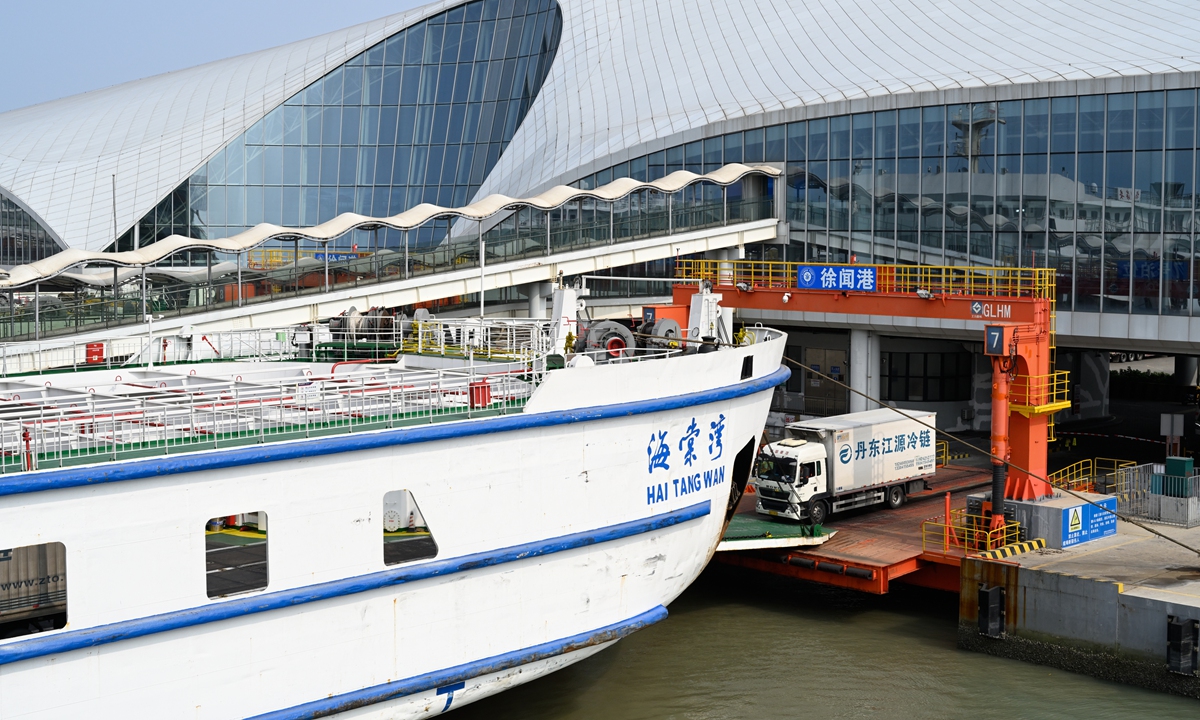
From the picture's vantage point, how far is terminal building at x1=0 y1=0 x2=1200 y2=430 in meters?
31.6

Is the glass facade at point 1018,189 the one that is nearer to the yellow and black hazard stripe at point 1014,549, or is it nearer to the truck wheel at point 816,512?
the yellow and black hazard stripe at point 1014,549

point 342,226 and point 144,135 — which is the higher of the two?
point 144,135

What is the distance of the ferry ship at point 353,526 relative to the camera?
43.3ft

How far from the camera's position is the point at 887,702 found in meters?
18.6

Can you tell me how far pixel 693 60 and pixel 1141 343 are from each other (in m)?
20.7

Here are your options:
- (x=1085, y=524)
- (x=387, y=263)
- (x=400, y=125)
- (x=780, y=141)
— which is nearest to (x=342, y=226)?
(x=387, y=263)

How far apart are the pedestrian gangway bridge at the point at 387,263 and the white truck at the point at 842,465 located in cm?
635

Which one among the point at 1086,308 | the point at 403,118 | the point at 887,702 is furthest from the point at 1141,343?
the point at 403,118

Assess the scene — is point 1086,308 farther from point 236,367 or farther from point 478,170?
point 478,170

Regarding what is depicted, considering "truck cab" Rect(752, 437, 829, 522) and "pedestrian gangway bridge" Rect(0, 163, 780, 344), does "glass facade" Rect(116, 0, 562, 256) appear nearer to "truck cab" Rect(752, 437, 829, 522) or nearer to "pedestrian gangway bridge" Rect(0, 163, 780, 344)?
"pedestrian gangway bridge" Rect(0, 163, 780, 344)

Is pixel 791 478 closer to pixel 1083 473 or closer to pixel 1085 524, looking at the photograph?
pixel 1085 524

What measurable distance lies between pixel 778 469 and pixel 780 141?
17.5 meters

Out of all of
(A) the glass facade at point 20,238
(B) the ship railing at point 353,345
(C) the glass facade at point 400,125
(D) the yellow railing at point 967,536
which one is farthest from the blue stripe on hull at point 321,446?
(A) the glass facade at point 20,238

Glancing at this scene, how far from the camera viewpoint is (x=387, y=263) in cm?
3400
